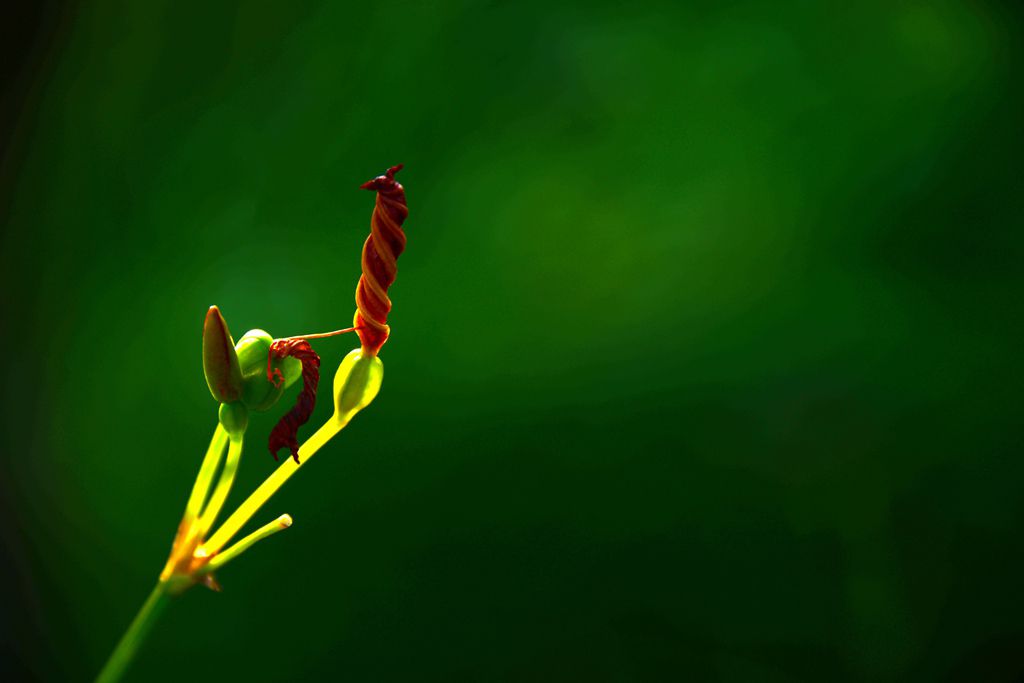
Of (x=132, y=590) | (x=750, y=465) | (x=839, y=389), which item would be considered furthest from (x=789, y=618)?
(x=132, y=590)

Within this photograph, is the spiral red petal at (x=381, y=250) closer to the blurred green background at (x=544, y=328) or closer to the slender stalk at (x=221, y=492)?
the slender stalk at (x=221, y=492)

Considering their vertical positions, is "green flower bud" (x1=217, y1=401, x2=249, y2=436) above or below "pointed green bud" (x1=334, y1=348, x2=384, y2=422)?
above

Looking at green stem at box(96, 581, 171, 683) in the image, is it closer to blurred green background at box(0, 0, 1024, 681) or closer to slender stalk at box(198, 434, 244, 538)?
slender stalk at box(198, 434, 244, 538)

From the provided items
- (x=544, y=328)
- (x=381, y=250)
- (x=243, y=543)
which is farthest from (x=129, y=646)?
(x=544, y=328)

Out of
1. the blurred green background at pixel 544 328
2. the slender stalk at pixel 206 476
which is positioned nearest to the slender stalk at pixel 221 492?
the slender stalk at pixel 206 476

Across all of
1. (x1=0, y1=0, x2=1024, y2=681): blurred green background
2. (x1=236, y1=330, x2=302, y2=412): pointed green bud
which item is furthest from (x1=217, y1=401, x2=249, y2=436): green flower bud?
(x1=0, y1=0, x2=1024, y2=681): blurred green background

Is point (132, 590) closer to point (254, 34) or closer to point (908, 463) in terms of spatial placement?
point (254, 34)
